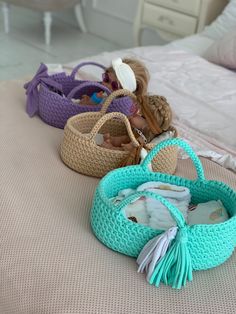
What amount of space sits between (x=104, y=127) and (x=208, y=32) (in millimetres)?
1286

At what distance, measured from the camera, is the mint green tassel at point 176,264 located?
972mm

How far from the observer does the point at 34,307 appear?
3.14ft

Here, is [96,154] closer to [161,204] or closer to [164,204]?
[161,204]

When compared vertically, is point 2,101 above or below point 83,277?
below

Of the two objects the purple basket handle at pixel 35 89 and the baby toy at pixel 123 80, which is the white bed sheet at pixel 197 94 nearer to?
the baby toy at pixel 123 80

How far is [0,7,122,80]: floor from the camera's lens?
11.2ft

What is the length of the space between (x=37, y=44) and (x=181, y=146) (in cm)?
289

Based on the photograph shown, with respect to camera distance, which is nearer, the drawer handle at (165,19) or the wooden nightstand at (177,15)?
the wooden nightstand at (177,15)

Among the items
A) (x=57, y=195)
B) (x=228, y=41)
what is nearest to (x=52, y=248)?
(x=57, y=195)

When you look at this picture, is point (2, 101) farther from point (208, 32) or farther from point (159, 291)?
point (208, 32)

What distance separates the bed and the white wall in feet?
7.09

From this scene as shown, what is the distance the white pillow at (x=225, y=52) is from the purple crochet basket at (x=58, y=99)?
725mm

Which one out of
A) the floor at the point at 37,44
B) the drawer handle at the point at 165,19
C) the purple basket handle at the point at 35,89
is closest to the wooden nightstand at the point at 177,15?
the drawer handle at the point at 165,19

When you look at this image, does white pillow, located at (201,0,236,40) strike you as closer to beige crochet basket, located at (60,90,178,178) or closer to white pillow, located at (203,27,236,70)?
white pillow, located at (203,27,236,70)
